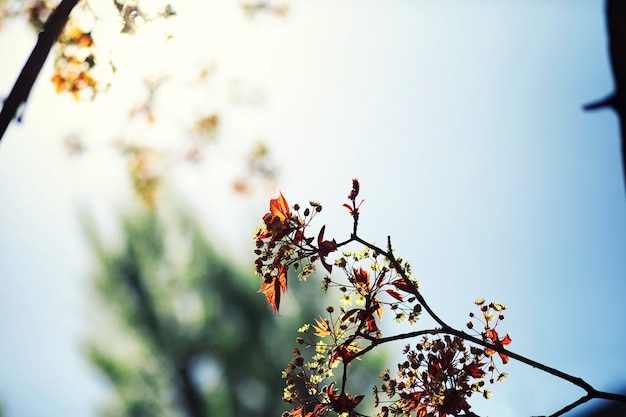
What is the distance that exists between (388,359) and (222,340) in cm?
321

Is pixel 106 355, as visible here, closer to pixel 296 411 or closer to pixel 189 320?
pixel 189 320

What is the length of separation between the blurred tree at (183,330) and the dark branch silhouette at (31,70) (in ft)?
27.6

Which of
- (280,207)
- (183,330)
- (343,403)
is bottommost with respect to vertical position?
(343,403)

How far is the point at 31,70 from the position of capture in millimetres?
1395

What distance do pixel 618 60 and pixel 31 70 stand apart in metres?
1.47

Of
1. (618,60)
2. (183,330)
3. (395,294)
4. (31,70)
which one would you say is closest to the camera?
(618,60)

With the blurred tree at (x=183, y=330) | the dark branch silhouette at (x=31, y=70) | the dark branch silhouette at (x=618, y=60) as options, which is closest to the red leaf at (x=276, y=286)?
the dark branch silhouette at (x=31, y=70)

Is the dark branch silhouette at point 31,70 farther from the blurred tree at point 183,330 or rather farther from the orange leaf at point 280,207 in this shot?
the blurred tree at point 183,330

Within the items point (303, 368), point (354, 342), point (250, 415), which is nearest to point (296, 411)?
point (303, 368)

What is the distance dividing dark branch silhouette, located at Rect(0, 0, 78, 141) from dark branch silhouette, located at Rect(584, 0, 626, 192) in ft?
4.64

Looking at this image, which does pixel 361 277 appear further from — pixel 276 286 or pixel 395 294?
pixel 276 286

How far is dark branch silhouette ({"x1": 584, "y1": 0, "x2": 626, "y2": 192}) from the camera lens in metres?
0.95

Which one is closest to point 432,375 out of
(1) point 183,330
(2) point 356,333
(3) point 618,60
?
(2) point 356,333

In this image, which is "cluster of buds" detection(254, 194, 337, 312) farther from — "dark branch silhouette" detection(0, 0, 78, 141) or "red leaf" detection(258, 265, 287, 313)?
"dark branch silhouette" detection(0, 0, 78, 141)
